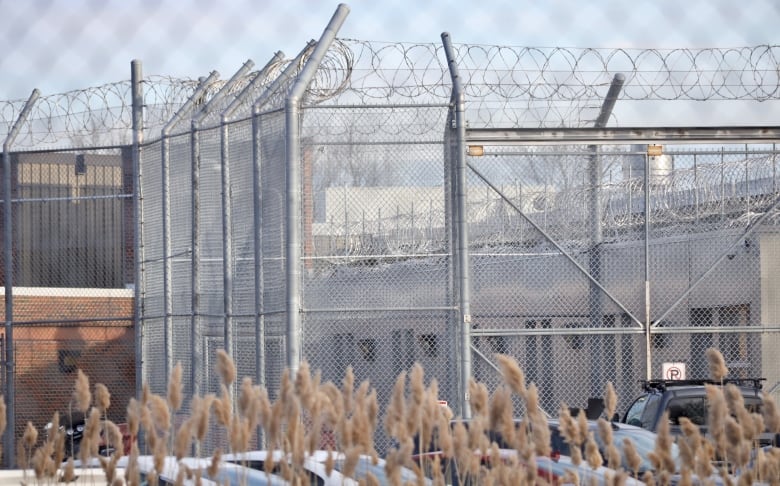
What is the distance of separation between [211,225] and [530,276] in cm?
364

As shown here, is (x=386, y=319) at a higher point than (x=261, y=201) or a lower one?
lower

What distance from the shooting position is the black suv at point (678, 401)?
1153 cm

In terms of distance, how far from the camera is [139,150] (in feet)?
Result: 45.9

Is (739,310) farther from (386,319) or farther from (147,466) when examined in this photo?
(147,466)

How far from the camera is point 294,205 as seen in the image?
450 inches

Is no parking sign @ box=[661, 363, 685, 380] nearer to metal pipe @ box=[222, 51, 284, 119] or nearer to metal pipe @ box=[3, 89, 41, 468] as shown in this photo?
metal pipe @ box=[222, 51, 284, 119]

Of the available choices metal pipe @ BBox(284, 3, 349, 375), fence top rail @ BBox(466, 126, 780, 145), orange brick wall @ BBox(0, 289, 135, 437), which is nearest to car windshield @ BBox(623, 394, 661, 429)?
fence top rail @ BBox(466, 126, 780, 145)

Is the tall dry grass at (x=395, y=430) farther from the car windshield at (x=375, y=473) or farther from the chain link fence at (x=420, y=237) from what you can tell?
the chain link fence at (x=420, y=237)

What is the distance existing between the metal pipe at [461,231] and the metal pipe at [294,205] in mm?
1223

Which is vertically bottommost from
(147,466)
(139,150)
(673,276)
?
(147,466)

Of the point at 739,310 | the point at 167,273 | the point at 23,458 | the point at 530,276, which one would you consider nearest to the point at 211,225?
the point at 167,273

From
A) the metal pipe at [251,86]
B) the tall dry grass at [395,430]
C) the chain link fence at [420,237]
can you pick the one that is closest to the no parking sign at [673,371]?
the chain link fence at [420,237]

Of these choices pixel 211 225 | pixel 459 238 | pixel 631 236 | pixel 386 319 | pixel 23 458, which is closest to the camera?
pixel 23 458

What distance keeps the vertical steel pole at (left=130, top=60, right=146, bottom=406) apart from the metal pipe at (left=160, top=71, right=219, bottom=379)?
40cm
